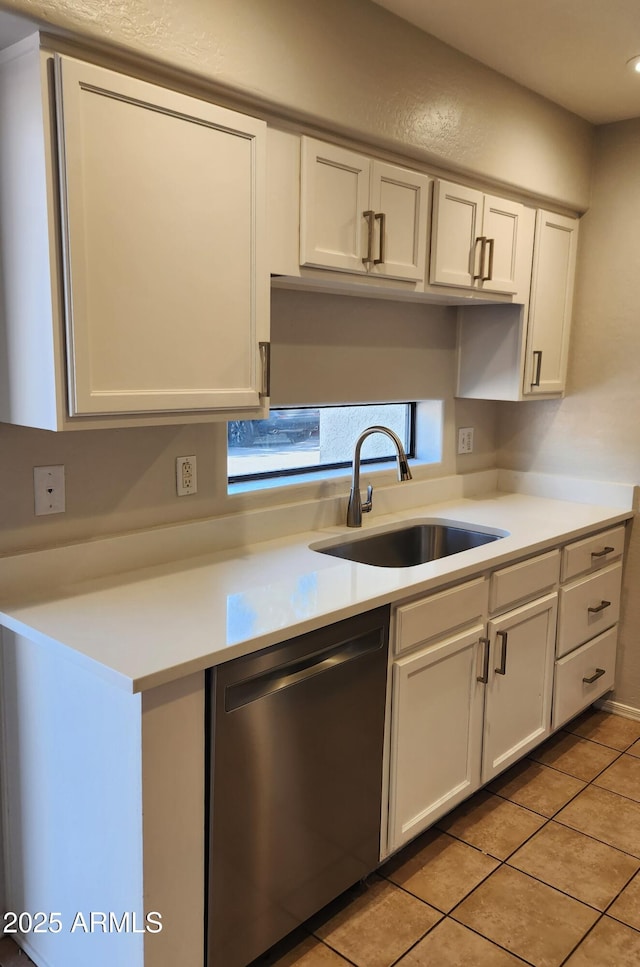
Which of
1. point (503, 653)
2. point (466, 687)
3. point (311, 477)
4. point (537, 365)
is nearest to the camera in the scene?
point (466, 687)

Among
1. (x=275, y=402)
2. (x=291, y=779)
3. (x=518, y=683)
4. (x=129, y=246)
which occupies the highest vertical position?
(x=129, y=246)

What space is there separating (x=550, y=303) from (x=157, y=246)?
1.88 m

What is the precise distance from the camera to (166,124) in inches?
64.4

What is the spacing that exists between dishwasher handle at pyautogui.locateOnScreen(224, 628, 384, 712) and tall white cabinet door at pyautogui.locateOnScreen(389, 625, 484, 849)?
0.53 ft

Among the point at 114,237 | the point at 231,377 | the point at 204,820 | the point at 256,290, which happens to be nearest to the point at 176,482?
the point at 231,377

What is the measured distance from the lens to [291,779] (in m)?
1.72

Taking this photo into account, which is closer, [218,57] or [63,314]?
[63,314]

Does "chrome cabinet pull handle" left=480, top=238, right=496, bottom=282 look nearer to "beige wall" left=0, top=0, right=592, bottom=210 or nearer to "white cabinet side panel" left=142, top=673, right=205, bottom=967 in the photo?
"beige wall" left=0, top=0, right=592, bottom=210

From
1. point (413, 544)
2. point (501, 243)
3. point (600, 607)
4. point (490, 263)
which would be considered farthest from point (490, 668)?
point (501, 243)

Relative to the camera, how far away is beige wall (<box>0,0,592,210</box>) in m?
1.60

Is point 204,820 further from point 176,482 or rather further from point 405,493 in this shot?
point 405,493

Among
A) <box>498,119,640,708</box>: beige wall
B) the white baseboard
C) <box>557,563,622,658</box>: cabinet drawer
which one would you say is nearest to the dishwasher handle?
<box>557,563,622,658</box>: cabinet drawer

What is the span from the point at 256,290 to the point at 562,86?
5.18ft

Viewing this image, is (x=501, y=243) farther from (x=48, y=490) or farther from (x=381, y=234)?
(x=48, y=490)
